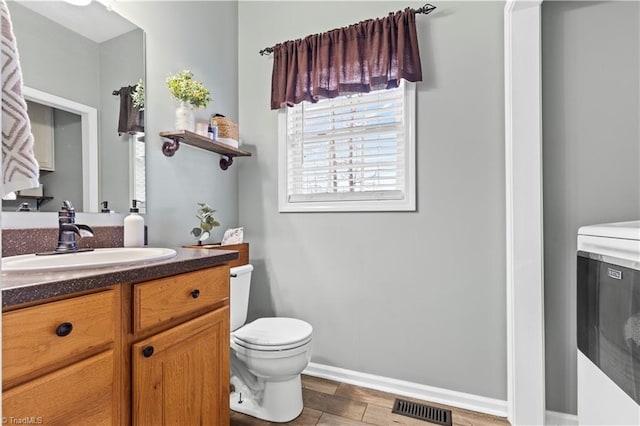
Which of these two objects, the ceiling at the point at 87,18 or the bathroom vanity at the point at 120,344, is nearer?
the bathroom vanity at the point at 120,344

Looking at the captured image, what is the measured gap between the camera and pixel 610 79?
61.6 inches

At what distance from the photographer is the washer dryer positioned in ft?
3.44

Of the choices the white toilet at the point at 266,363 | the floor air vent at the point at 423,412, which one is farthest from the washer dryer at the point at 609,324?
the white toilet at the point at 266,363

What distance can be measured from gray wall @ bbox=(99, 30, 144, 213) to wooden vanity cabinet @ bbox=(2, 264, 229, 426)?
2.19 ft

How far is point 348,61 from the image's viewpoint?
1979 millimetres

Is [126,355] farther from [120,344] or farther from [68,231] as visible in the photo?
[68,231]

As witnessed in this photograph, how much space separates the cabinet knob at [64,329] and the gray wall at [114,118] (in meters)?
0.83

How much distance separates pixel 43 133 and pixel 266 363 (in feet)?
4.44

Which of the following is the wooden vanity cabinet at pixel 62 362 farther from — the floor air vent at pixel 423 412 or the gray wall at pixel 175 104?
the floor air vent at pixel 423 412

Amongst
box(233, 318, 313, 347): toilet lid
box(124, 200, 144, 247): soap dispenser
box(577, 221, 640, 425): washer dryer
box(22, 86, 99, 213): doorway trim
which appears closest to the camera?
box(577, 221, 640, 425): washer dryer

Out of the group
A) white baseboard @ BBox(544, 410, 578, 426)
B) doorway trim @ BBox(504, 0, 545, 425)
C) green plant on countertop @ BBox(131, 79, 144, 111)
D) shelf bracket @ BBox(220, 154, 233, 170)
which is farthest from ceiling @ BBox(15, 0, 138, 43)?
white baseboard @ BBox(544, 410, 578, 426)

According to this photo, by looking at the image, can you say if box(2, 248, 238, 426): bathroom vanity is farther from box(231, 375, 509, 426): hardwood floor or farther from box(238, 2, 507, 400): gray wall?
box(238, 2, 507, 400): gray wall

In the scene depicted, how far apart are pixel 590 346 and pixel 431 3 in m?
1.87

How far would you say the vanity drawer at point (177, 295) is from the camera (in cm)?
98
